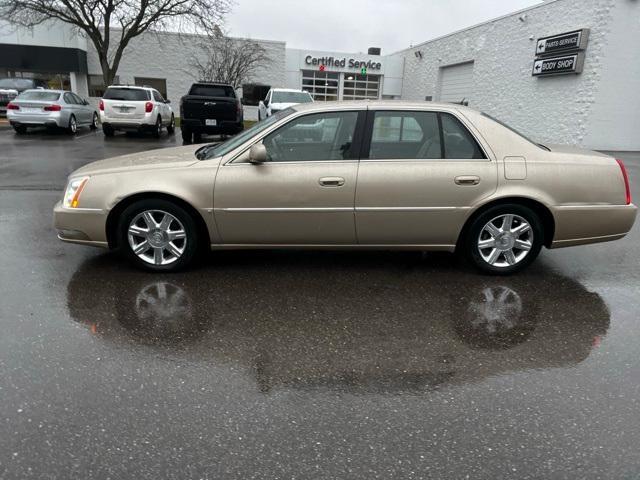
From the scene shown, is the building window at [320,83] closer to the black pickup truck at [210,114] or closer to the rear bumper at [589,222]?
the black pickup truck at [210,114]

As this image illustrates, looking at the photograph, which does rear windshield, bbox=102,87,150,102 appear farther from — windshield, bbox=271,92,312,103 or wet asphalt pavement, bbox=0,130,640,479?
wet asphalt pavement, bbox=0,130,640,479

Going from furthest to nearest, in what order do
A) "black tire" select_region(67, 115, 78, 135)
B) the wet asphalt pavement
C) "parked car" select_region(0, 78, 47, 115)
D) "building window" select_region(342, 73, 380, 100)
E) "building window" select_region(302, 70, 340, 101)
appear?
1. "building window" select_region(342, 73, 380, 100)
2. "building window" select_region(302, 70, 340, 101)
3. "parked car" select_region(0, 78, 47, 115)
4. "black tire" select_region(67, 115, 78, 135)
5. the wet asphalt pavement

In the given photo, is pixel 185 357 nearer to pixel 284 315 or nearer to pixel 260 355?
pixel 260 355

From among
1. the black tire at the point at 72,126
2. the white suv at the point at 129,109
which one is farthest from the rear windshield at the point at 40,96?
the white suv at the point at 129,109

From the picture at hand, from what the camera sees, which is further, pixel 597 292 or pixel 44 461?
pixel 597 292

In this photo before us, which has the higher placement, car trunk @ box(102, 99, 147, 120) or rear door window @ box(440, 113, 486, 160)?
car trunk @ box(102, 99, 147, 120)

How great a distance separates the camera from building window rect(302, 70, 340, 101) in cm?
3309

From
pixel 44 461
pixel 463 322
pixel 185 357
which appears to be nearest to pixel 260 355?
pixel 185 357

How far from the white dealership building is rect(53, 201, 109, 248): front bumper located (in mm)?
17409

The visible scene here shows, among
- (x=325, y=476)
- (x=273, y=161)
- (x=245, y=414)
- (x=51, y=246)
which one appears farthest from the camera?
(x=51, y=246)

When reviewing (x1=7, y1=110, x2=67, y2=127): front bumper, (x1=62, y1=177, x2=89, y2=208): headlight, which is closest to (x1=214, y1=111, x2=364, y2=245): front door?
(x1=62, y1=177, x2=89, y2=208): headlight

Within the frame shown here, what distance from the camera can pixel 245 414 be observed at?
2654 millimetres

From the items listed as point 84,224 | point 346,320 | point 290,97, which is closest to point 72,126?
point 290,97

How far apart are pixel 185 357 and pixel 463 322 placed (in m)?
2.06
